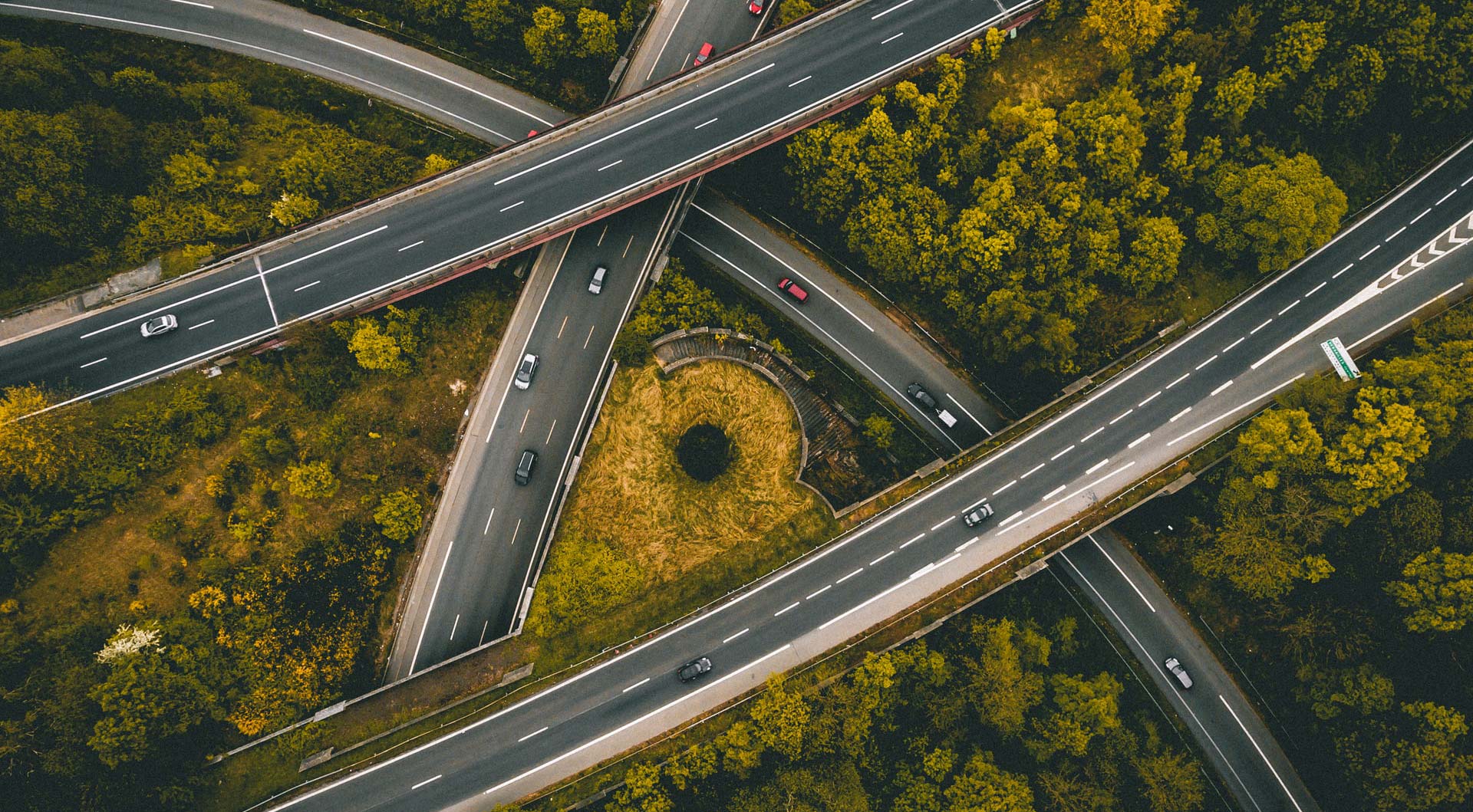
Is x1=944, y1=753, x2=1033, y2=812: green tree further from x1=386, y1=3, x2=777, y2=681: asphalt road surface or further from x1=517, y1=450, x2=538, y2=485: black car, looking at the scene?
x1=517, y1=450, x2=538, y2=485: black car

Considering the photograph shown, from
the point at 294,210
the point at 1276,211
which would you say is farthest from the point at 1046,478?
the point at 294,210

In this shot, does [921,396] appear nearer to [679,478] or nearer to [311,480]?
[679,478]

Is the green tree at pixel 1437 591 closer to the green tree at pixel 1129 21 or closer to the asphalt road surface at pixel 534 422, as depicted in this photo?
the green tree at pixel 1129 21

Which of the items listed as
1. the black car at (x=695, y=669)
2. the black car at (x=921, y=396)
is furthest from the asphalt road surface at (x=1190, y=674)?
the black car at (x=695, y=669)

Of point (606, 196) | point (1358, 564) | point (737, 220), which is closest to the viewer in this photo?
point (1358, 564)

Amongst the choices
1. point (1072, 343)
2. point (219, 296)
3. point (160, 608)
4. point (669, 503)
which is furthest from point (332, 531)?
point (1072, 343)

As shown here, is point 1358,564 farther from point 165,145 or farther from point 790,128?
point 165,145

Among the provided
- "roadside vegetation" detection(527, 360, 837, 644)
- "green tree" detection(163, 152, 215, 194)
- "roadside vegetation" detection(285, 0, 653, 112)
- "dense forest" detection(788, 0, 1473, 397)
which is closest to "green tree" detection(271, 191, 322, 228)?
"green tree" detection(163, 152, 215, 194)
